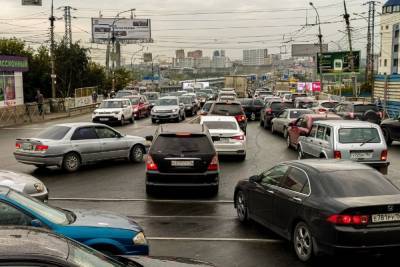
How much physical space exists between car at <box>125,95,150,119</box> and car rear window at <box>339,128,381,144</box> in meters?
27.5

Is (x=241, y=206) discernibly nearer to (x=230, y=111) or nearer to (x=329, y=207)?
(x=329, y=207)

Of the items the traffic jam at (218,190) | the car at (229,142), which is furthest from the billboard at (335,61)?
the car at (229,142)

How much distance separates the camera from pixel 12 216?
6289 mm

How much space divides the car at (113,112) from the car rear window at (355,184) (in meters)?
28.0

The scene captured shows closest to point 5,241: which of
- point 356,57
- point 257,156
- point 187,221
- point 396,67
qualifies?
point 187,221

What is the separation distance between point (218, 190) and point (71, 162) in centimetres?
500

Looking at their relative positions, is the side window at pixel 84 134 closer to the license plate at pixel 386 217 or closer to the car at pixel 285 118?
the license plate at pixel 386 217

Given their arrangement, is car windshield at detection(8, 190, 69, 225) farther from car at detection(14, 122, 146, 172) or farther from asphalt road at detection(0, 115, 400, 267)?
car at detection(14, 122, 146, 172)

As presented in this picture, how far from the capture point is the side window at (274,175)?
8.85 m

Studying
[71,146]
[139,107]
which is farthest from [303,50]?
[71,146]

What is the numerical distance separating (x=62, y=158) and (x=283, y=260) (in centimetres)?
946

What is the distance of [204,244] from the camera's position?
8.69 m

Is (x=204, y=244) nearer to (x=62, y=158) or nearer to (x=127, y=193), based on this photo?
(x=127, y=193)

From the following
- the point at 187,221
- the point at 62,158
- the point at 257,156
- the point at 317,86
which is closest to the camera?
the point at 187,221
